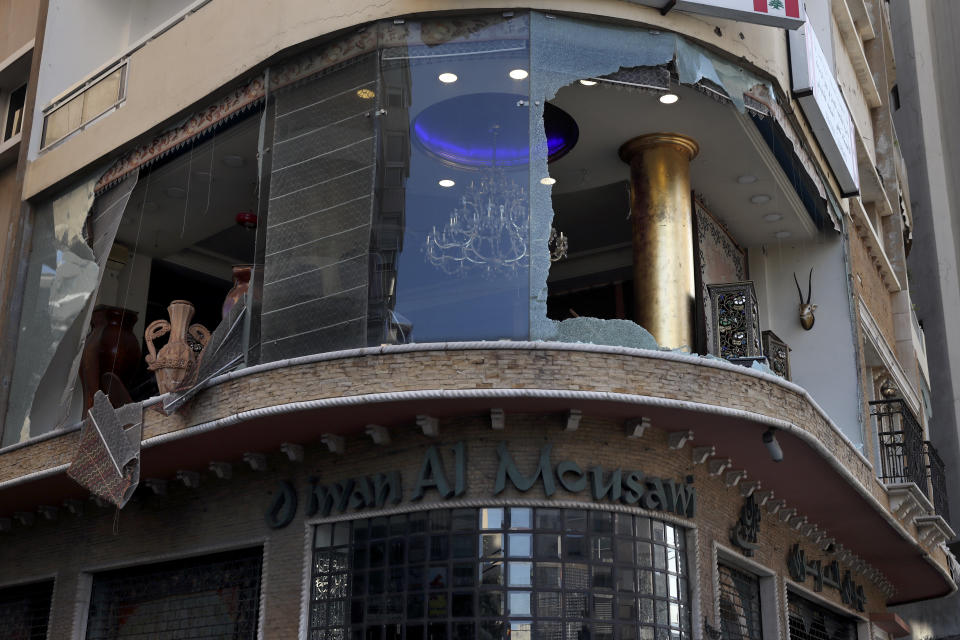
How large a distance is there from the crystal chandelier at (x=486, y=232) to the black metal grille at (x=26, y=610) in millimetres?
6911

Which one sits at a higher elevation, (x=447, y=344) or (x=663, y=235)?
(x=663, y=235)

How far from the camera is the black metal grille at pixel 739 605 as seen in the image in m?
13.0

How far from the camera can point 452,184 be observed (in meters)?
12.2

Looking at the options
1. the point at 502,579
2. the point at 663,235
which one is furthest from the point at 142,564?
the point at 663,235

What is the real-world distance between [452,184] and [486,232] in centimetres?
60

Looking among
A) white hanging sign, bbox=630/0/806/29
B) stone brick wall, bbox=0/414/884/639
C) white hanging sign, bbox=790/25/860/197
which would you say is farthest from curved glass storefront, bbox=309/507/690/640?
white hanging sign, bbox=790/25/860/197

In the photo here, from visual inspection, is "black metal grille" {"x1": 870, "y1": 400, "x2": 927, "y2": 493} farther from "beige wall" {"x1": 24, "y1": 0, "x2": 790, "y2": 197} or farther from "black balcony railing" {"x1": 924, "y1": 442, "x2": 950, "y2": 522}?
"beige wall" {"x1": 24, "y1": 0, "x2": 790, "y2": 197}

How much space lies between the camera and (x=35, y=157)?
1717 cm

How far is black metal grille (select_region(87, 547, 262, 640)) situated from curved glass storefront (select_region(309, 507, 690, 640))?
4.65 feet

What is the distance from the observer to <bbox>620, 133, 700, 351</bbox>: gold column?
14078 millimetres

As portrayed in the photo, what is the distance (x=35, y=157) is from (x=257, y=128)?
465cm

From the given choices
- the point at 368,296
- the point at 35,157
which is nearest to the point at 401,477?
the point at 368,296

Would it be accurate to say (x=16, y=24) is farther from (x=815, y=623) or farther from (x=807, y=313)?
(x=815, y=623)

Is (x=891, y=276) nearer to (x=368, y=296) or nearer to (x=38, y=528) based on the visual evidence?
(x=368, y=296)
